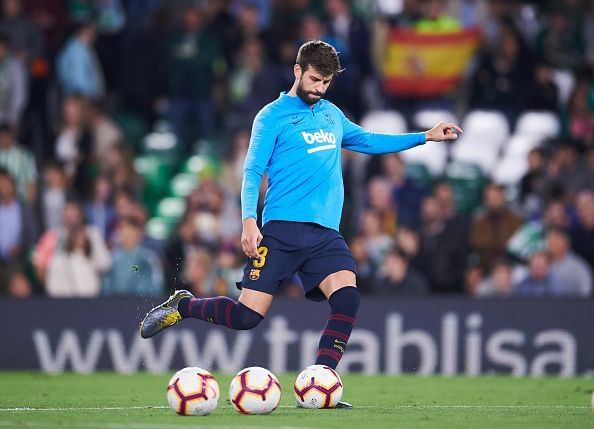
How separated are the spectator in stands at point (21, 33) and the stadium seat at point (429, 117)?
5.24 m

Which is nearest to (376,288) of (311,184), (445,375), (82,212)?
(445,375)

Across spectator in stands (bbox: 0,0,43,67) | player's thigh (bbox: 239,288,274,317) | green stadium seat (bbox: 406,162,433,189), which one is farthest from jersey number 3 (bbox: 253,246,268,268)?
spectator in stands (bbox: 0,0,43,67)

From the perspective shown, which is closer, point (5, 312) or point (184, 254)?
point (5, 312)

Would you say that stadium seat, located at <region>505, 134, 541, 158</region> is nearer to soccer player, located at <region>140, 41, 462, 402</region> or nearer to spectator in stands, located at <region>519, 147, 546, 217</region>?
spectator in stands, located at <region>519, 147, 546, 217</region>

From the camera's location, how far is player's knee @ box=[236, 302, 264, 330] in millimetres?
10242

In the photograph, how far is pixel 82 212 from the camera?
17578mm

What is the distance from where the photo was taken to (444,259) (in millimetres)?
16609

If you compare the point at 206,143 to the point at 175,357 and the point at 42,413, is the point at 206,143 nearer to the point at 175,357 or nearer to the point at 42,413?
the point at 175,357

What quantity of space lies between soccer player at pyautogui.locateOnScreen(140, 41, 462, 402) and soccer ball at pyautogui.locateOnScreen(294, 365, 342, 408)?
0.24 metres

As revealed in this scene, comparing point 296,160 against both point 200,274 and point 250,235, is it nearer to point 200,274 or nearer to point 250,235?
point 250,235

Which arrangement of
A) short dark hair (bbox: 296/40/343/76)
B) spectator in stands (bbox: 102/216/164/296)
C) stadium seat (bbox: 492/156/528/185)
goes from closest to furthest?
short dark hair (bbox: 296/40/343/76), spectator in stands (bbox: 102/216/164/296), stadium seat (bbox: 492/156/528/185)

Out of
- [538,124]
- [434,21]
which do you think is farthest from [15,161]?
[538,124]

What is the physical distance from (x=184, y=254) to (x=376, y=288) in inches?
91.1

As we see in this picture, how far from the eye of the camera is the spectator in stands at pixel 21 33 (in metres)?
19.6
